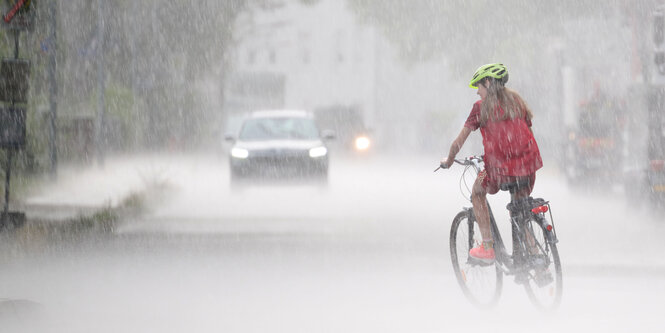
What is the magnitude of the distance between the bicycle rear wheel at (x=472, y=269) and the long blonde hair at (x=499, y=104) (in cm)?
95

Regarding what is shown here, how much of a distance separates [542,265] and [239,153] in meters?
13.9

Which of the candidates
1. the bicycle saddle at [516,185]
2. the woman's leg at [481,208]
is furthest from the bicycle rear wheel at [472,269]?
the bicycle saddle at [516,185]

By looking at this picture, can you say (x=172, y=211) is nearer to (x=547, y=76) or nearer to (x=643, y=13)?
(x=643, y=13)

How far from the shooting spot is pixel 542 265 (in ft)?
25.2

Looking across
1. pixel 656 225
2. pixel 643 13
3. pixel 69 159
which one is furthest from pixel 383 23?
pixel 656 225

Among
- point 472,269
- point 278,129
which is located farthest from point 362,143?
point 472,269

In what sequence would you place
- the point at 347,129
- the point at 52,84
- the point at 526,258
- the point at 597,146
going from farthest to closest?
the point at 347,129 < the point at 597,146 < the point at 52,84 < the point at 526,258

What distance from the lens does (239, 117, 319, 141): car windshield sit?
72.9ft

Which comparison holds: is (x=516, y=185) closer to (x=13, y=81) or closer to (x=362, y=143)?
(x=13, y=81)

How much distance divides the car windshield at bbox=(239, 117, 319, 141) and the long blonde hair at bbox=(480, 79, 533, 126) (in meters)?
14.2

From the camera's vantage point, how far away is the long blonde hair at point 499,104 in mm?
7789

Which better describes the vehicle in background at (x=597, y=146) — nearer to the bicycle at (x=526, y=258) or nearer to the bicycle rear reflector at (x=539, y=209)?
the bicycle at (x=526, y=258)

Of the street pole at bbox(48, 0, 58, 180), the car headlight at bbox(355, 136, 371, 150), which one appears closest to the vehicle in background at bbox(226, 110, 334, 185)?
the street pole at bbox(48, 0, 58, 180)

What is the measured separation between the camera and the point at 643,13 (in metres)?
18.9
